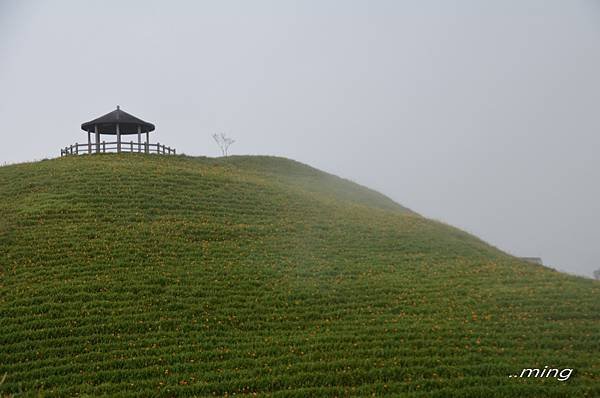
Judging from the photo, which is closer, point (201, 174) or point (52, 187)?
point (52, 187)

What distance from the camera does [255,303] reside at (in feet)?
61.8

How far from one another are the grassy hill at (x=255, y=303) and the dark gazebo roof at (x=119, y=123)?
14.0 metres

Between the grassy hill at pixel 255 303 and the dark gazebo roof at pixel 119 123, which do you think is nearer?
the grassy hill at pixel 255 303

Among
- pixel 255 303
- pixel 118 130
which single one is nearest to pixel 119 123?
pixel 118 130

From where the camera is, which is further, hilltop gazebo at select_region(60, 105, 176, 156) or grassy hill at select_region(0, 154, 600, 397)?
hilltop gazebo at select_region(60, 105, 176, 156)

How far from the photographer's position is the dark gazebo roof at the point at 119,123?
1829 inches

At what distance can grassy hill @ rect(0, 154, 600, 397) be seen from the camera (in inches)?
526

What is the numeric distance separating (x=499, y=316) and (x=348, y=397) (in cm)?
833

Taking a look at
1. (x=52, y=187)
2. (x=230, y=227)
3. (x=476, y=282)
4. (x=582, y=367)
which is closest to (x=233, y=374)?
(x=582, y=367)

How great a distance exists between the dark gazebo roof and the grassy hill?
13975mm

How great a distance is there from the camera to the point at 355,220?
32.9m

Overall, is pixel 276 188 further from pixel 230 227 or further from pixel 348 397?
pixel 348 397

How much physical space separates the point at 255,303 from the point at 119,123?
34.0 m

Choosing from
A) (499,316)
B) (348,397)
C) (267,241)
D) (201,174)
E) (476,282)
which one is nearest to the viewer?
(348,397)
